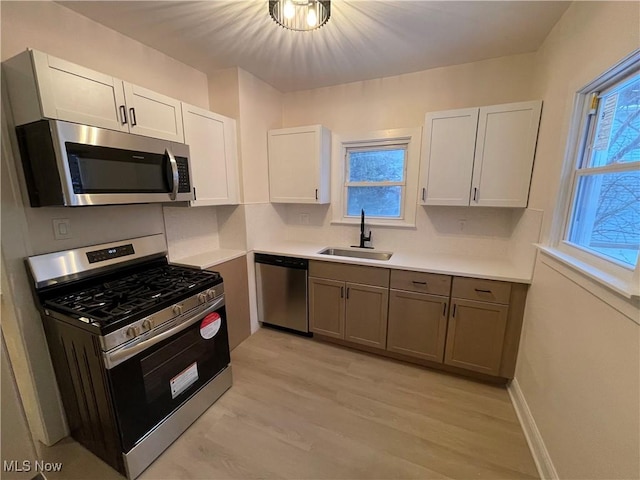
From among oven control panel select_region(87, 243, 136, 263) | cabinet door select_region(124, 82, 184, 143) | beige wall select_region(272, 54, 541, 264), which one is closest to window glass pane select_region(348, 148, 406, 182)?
beige wall select_region(272, 54, 541, 264)

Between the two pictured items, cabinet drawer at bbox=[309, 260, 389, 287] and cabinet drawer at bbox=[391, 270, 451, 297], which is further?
cabinet drawer at bbox=[309, 260, 389, 287]

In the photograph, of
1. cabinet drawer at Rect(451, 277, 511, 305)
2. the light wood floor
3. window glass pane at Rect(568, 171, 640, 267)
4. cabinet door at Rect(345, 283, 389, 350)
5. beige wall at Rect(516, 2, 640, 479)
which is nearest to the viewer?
beige wall at Rect(516, 2, 640, 479)

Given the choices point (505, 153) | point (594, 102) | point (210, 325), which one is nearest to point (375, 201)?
point (505, 153)

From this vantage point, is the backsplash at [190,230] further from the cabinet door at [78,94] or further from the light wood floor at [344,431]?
the light wood floor at [344,431]

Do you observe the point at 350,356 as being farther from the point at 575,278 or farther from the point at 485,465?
the point at 575,278

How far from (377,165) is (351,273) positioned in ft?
4.05

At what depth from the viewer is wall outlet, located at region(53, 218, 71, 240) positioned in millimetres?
1580

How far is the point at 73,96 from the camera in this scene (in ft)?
4.62

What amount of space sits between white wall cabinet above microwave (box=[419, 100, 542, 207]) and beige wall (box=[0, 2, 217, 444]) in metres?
2.43

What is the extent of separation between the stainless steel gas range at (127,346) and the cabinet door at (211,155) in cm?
71

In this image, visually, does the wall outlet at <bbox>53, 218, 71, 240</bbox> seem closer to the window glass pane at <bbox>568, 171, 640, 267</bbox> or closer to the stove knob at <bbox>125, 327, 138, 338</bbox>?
the stove knob at <bbox>125, 327, 138, 338</bbox>

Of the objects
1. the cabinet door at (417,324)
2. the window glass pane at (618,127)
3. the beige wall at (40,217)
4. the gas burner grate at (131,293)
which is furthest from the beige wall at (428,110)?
the beige wall at (40,217)

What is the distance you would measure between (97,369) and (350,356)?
1.91m

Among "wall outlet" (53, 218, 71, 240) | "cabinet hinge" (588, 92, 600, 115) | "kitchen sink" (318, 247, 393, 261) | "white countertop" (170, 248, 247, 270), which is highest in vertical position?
"cabinet hinge" (588, 92, 600, 115)
